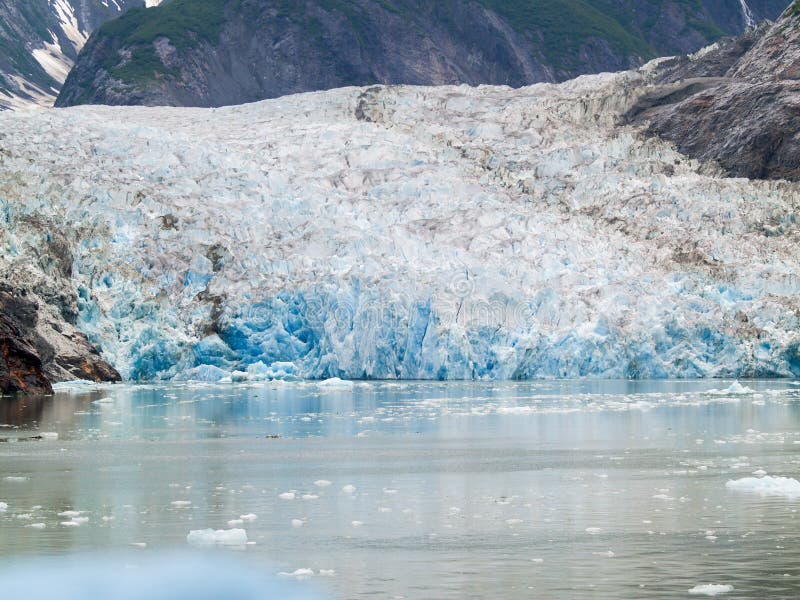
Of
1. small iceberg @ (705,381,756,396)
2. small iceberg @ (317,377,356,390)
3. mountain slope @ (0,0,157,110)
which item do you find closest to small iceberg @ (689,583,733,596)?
small iceberg @ (705,381,756,396)

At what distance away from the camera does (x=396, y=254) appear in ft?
104

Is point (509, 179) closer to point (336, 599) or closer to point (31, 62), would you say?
point (336, 599)

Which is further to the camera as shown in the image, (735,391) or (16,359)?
(16,359)

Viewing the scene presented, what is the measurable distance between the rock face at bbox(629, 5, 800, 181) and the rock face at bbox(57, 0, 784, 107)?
116 feet

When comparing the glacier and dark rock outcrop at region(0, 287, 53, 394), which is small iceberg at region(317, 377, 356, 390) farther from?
dark rock outcrop at region(0, 287, 53, 394)

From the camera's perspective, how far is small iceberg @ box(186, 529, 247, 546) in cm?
822

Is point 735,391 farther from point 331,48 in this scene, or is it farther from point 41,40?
point 41,40

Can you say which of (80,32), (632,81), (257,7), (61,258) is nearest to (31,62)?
(80,32)

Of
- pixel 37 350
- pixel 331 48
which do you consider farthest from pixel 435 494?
pixel 331 48

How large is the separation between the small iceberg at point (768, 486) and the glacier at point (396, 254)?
18515mm

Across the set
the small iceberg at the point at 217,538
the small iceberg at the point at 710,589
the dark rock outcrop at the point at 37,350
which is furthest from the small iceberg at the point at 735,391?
the small iceberg at the point at 710,589

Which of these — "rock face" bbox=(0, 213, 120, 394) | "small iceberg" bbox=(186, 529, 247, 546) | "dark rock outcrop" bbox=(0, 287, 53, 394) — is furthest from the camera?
"rock face" bbox=(0, 213, 120, 394)

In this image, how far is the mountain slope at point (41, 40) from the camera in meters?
106

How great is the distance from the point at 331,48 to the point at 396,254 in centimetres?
5123
